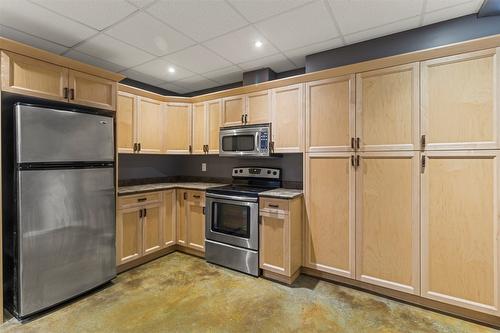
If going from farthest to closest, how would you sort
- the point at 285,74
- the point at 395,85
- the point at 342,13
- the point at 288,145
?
1. the point at 285,74
2. the point at 288,145
3. the point at 395,85
4. the point at 342,13

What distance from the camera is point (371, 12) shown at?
6.88 feet

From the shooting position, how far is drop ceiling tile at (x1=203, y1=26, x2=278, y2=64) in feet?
7.93

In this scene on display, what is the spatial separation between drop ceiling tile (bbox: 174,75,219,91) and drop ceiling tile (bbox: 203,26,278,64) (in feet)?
2.89

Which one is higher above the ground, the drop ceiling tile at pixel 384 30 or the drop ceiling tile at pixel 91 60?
the drop ceiling tile at pixel 384 30

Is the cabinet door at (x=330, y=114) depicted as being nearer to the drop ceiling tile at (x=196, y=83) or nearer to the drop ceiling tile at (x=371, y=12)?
the drop ceiling tile at (x=371, y=12)

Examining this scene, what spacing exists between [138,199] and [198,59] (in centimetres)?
194

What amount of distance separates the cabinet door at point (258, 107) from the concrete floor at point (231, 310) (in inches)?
78.2

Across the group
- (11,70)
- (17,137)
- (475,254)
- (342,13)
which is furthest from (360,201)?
(11,70)

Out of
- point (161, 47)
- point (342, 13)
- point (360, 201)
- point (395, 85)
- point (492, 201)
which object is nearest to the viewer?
point (492, 201)

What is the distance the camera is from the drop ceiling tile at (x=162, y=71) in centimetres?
315

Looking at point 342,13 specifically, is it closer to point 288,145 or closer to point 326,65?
point 326,65

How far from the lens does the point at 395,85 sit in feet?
7.59

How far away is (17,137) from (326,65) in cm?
311

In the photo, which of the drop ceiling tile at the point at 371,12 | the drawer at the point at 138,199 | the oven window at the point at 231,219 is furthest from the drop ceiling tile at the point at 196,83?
the drop ceiling tile at the point at 371,12
